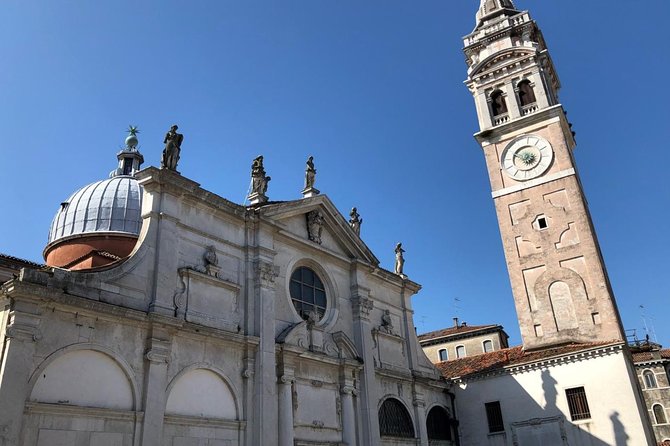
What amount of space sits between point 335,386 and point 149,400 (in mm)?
7146

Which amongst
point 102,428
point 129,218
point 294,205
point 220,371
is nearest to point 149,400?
point 102,428

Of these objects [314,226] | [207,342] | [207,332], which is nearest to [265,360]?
[207,342]

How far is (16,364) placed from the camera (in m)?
9.89

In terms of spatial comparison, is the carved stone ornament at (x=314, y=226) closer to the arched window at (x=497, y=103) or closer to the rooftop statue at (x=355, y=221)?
the rooftop statue at (x=355, y=221)

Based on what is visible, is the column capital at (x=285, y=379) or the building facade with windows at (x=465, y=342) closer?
the column capital at (x=285, y=379)

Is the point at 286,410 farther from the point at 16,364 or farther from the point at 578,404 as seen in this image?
the point at 578,404

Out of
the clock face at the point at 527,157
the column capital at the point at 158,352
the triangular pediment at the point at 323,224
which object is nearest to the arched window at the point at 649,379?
the clock face at the point at 527,157

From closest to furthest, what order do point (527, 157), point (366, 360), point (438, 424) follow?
point (366, 360) < point (438, 424) < point (527, 157)

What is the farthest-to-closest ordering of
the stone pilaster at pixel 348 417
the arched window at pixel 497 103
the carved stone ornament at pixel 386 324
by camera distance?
the arched window at pixel 497 103 → the carved stone ornament at pixel 386 324 → the stone pilaster at pixel 348 417

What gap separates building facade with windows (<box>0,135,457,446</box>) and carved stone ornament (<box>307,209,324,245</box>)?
70 millimetres

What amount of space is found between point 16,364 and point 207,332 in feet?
14.8

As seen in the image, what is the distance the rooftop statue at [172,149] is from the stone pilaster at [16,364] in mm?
5419

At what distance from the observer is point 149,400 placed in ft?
39.0

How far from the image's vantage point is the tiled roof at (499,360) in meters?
22.7
